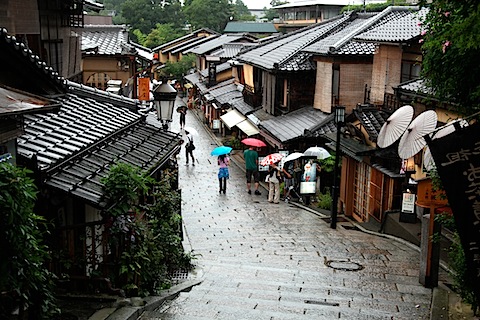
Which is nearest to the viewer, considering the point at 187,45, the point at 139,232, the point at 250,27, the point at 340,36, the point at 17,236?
the point at 17,236

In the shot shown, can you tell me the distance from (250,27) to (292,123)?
2555 inches

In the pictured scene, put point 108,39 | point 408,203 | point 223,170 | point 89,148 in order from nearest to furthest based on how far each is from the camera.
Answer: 1. point 89,148
2. point 408,203
3. point 223,170
4. point 108,39

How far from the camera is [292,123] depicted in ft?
96.6

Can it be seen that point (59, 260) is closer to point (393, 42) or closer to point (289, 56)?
point (393, 42)

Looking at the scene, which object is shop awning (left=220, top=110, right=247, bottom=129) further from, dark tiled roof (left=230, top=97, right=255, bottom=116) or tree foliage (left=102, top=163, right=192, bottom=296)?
tree foliage (left=102, top=163, right=192, bottom=296)

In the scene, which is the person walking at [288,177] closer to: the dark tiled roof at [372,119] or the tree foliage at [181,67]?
the dark tiled roof at [372,119]

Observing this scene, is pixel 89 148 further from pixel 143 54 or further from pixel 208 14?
pixel 208 14

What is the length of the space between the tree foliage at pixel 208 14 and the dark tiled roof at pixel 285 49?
5835 centimetres

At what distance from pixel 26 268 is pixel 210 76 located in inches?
1909

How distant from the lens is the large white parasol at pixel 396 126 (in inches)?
655

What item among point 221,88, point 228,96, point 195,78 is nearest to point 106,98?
point 228,96

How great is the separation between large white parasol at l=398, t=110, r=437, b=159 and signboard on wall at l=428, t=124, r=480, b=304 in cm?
740

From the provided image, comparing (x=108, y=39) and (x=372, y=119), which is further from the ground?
(x=108, y=39)

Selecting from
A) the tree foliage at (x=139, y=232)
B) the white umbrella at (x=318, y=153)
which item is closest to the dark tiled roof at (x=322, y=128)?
the white umbrella at (x=318, y=153)
